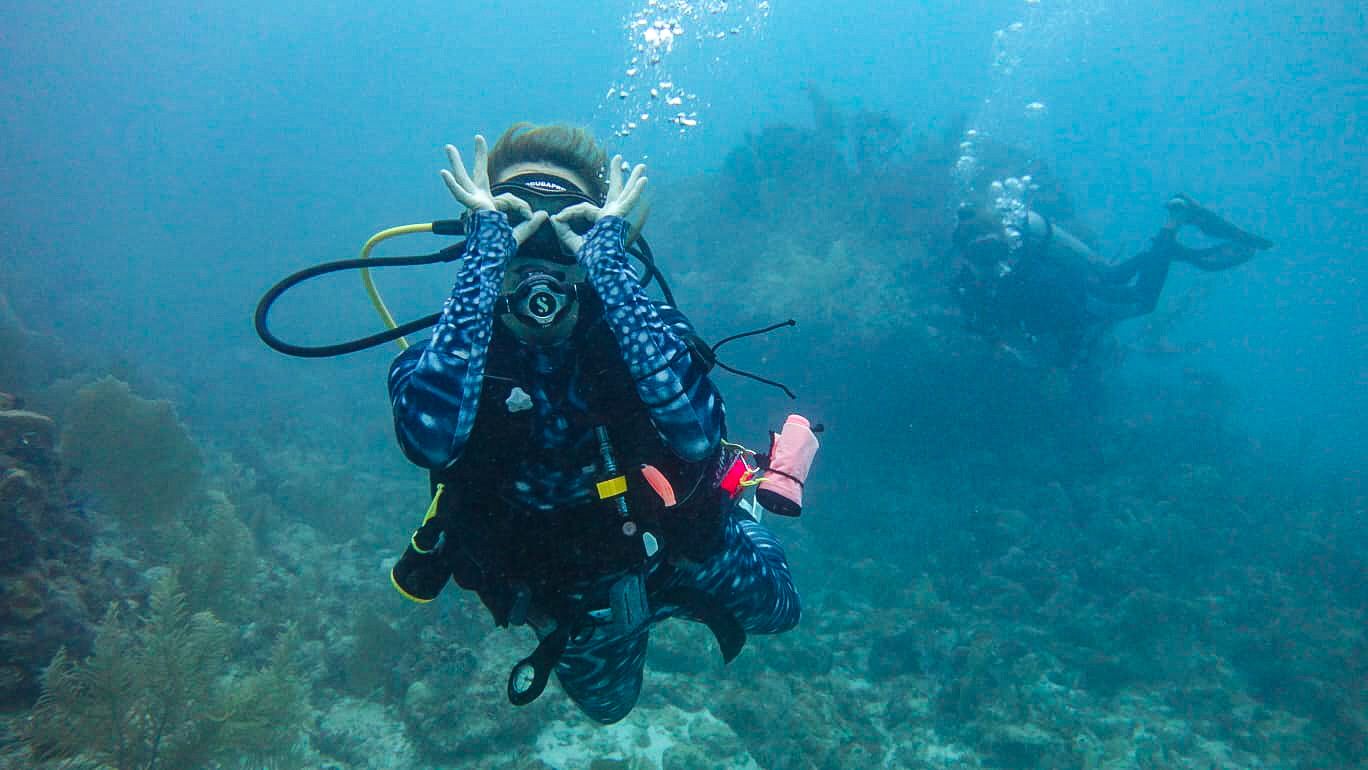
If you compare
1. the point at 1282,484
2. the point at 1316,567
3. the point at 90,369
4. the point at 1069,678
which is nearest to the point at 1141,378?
the point at 1282,484

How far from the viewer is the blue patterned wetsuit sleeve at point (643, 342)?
8.24 feet

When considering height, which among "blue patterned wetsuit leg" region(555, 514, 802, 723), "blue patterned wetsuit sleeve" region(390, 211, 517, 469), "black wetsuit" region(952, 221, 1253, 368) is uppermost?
"black wetsuit" region(952, 221, 1253, 368)

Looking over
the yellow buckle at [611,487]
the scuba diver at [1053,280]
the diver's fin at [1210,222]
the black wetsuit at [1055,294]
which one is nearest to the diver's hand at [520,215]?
the yellow buckle at [611,487]

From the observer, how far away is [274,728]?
5.98 meters

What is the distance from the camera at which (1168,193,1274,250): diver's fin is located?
14.6 metres

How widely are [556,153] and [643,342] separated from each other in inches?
46.3

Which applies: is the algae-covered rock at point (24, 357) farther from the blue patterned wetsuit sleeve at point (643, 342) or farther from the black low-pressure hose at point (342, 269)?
the blue patterned wetsuit sleeve at point (643, 342)

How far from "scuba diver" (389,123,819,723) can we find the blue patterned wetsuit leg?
34cm

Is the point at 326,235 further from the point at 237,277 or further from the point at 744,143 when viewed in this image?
the point at 744,143

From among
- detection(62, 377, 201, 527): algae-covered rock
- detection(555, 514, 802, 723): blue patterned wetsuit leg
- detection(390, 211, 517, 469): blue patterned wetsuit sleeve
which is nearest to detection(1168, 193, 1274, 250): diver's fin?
detection(555, 514, 802, 723): blue patterned wetsuit leg

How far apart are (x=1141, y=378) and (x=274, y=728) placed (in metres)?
35.5

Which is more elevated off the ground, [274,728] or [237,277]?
[274,728]

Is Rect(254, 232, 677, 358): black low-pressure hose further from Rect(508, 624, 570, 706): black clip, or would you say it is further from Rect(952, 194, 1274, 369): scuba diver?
Rect(952, 194, 1274, 369): scuba diver

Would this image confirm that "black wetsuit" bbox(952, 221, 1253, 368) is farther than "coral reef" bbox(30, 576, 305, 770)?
Yes
